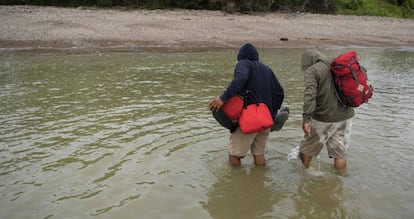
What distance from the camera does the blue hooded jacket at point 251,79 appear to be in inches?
210

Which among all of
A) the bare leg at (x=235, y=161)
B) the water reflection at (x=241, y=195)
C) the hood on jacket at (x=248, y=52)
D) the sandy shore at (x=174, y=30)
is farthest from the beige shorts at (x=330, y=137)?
the sandy shore at (x=174, y=30)

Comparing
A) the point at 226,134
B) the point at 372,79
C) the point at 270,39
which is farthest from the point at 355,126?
the point at 270,39

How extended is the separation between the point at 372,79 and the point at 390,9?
33.8 m

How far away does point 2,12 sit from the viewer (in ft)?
81.3

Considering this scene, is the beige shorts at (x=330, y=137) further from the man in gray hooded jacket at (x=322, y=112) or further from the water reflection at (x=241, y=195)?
the water reflection at (x=241, y=195)

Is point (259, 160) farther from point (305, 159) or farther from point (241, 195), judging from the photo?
point (241, 195)

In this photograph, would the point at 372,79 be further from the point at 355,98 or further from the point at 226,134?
the point at 355,98

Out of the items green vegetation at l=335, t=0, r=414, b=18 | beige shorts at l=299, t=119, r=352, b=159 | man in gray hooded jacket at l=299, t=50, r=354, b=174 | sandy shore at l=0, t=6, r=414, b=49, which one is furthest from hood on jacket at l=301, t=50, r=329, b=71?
green vegetation at l=335, t=0, r=414, b=18

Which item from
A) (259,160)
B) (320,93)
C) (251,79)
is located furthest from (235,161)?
(320,93)

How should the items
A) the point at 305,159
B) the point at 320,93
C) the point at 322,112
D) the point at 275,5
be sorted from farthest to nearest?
the point at 275,5 → the point at 305,159 → the point at 322,112 → the point at 320,93

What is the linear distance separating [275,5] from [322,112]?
31.8 meters

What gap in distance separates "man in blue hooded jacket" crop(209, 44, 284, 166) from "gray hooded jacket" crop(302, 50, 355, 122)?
534mm

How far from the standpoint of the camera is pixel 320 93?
5.33m

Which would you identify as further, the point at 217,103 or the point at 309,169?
the point at 309,169
